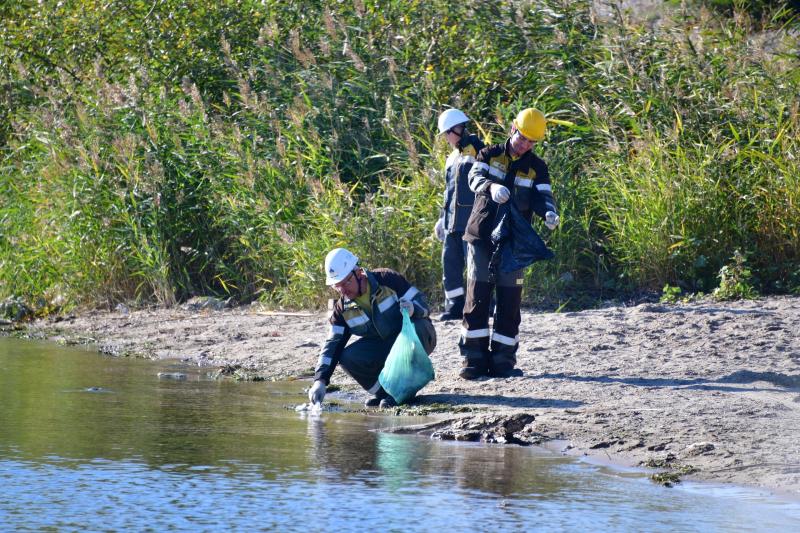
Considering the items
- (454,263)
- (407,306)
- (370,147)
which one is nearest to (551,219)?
(407,306)

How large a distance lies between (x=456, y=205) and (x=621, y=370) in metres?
1.89

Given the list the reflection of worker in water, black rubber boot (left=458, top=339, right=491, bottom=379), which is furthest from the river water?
black rubber boot (left=458, top=339, right=491, bottom=379)

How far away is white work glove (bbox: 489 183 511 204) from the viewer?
303 inches

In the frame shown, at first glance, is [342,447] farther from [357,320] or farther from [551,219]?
[551,219]

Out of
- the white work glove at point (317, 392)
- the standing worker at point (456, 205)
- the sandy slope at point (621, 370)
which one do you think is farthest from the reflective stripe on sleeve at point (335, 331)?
the standing worker at point (456, 205)

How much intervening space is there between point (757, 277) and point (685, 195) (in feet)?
3.21

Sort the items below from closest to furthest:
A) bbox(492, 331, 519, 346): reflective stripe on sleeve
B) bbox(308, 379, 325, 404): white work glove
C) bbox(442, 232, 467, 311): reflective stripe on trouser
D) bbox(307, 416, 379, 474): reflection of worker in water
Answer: bbox(307, 416, 379, 474): reflection of worker in water
bbox(308, 379, 325, 404): white work glove
bbox(492, 331, 519, 346): reflective stripe on sleeve
bbox(442, 232, 467, 311): reflective stripe on trouser

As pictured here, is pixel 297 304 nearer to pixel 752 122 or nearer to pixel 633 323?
pixel 633 323

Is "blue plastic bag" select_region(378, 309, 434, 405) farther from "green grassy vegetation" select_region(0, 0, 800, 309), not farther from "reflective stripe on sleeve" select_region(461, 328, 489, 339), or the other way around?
"green grassy vegetation" select_region(0, 0, 800, 309)

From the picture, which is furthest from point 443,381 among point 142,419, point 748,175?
point 748,175

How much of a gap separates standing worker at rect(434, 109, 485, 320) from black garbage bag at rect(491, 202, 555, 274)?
1355mm

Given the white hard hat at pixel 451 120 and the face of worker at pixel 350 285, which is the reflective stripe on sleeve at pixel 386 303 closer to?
the face of worker at pixel 350 285

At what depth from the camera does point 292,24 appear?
14352 millimetres

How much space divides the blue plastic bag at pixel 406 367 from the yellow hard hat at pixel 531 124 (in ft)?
4.59
